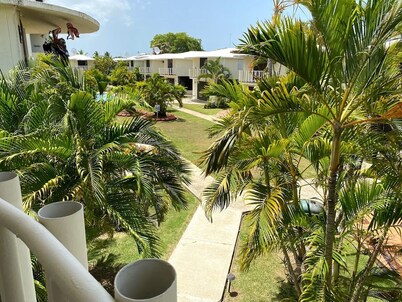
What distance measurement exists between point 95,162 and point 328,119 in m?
3.20

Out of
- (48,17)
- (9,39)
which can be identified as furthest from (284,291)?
(48,17)

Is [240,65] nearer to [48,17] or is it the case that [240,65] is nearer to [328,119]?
[48,17]

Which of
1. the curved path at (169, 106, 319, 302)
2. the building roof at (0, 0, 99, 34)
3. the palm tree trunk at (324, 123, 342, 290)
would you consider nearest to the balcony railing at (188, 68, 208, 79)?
the building roof at (0, 0, 99, 34)

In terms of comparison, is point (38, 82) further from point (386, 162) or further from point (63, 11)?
point (386, 162)

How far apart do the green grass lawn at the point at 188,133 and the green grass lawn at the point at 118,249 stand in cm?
576

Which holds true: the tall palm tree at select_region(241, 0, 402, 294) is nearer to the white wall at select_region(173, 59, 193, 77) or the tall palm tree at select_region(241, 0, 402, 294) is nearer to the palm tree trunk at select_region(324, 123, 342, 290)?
the palm tree trunk at select_region(324, 123, 342, 290)

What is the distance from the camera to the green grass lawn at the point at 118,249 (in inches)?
287

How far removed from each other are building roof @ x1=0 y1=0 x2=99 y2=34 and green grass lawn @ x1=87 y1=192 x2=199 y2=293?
600cm

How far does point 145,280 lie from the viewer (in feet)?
2.84

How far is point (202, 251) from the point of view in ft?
26.5

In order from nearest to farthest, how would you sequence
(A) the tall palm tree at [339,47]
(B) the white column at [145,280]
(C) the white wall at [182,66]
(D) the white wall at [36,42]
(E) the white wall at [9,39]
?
(B) the white column at [145,280]
(A) the tall palm tree at [339,47]
(E) the white wall at [9,39]
(D) the white wall at [36,42]
(C) the white wall at [182,66]

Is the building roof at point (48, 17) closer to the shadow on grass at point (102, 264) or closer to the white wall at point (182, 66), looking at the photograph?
the shadow on grass at point (102, 264)

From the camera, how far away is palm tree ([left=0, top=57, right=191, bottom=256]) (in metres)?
4.57

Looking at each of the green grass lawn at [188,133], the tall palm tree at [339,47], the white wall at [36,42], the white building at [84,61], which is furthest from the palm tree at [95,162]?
the white building at [84,61]
